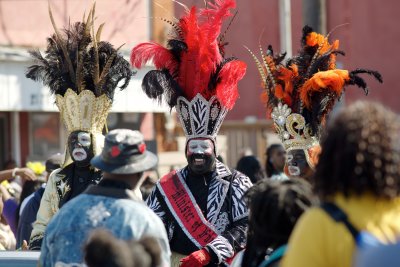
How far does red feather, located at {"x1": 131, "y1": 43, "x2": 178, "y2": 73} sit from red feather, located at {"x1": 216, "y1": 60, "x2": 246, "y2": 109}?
35 cm

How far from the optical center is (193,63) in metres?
Answer: 7.14

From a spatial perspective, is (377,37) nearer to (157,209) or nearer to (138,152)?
(157,209)

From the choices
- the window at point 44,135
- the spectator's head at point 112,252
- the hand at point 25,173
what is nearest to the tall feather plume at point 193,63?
the hand at point 25,173

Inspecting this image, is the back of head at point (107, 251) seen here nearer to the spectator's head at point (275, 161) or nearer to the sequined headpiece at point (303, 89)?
the sequined headpiece at point (303, 89)

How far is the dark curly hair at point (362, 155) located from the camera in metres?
3.50

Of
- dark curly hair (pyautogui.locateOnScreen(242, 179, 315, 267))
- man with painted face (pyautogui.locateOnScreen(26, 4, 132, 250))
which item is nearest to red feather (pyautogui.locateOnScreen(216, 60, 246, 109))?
man with painted face (pyautogui.locateOnScreen(26, 4, 132, 250))

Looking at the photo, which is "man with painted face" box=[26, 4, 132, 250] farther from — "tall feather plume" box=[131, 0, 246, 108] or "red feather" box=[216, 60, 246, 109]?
"red feather" box=[216, 60, 246, 109]

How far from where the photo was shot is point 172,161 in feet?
50.8

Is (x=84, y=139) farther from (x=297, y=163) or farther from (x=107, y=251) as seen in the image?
(x=107, y=251)

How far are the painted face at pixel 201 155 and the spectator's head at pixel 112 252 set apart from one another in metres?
2.91

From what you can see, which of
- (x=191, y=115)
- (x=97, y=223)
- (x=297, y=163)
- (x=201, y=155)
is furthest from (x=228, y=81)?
(x=97, y=223)

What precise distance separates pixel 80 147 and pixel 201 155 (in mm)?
833

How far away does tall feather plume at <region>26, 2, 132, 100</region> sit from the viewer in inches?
289

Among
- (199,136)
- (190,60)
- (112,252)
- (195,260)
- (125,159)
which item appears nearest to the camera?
(112,252)
